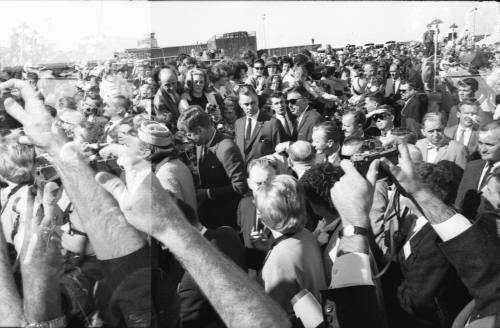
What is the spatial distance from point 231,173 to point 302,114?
6.33 feet

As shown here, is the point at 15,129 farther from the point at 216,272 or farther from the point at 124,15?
the point at 216,272

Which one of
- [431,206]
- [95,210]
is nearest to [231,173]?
[431,206]

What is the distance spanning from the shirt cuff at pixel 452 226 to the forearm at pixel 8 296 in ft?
4.10

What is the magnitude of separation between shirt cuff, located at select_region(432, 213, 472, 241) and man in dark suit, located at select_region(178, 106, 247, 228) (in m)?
2.22

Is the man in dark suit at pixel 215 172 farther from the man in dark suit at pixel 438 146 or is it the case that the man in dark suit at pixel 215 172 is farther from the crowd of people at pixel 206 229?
the man in dark suit at pixel 438 146

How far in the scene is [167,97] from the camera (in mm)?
5898

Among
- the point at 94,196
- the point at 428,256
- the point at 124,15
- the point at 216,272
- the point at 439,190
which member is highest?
the point at 124,15

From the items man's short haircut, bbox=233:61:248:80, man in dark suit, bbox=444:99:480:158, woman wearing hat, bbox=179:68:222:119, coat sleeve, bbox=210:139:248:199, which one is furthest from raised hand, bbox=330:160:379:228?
man's short haircut, bbox=233:61:248:80

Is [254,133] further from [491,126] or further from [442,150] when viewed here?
[491,126]

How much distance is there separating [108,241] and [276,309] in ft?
1.44

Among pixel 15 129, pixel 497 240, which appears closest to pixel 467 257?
A: pixel 497 240

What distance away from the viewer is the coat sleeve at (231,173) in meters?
3.77

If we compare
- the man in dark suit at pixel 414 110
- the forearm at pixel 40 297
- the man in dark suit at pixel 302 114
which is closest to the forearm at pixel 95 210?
the forearm at pixel 40 297

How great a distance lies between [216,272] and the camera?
1.11 meters
